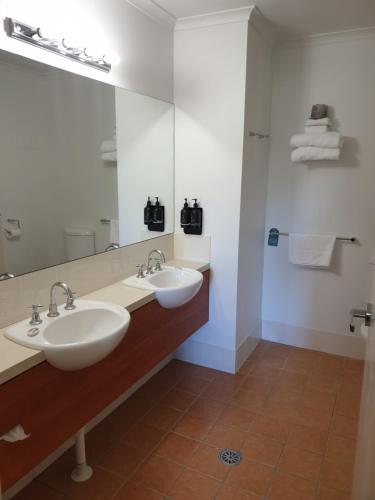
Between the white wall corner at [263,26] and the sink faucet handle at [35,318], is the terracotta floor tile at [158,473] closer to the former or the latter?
the sink faucet handle at [35,318]

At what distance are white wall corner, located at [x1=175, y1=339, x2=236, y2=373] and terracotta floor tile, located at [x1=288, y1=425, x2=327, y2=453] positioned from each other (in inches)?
26.3

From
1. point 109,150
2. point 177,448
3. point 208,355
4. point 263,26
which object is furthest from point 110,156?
point 177,448

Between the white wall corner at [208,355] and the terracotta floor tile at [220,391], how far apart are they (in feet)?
0.52

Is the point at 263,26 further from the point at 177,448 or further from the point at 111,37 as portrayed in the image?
the point at 177,448

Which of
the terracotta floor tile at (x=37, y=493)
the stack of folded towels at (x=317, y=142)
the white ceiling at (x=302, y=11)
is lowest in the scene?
the terracotta floor tile at (x=37, y=493)

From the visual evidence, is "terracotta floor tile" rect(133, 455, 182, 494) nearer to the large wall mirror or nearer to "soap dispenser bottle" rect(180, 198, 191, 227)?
the large wall mirror

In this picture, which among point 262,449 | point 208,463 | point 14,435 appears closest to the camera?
point 14,435

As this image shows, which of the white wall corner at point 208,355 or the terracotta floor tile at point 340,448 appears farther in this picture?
the white wall corner at point 208,355

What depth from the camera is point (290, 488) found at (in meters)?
1.80

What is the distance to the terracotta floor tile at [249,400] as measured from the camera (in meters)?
2.41

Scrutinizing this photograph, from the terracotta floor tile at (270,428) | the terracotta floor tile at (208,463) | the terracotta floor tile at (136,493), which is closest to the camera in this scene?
the terracotta floor tile at (136,493)

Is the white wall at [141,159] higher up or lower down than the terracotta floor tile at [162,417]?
higher up

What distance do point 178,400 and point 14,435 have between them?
4.51 ft

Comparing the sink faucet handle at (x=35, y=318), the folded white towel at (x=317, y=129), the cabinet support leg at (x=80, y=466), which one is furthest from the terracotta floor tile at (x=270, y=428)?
the folded white towel at (x=317, y=129)
